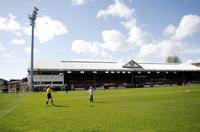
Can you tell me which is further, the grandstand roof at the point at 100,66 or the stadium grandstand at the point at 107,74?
the grandstand roof at the point at 100,66

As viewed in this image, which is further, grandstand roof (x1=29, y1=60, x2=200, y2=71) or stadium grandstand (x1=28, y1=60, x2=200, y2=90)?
grandstand roof (x1=29, y1=60, x2=200, y2=71)

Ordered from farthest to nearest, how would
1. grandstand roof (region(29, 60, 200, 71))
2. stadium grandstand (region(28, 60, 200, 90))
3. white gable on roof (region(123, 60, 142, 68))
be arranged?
1. white gable on roof (region(123, 60, 142, 68))
2. grandstand roof (region(29, 60, 200, 71))
3. stadium grandstand (region(28, 60, 200, 90))

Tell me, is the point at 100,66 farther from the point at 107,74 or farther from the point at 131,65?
the point at 131,65

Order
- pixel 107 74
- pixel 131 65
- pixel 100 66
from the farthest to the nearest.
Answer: pixel 131 65 < pixel 107 74 < pixel 100 66

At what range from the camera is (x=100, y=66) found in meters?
85.6

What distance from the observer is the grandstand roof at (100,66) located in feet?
256

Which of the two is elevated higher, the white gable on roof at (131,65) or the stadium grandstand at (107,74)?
the white gable on roof at (131,65)

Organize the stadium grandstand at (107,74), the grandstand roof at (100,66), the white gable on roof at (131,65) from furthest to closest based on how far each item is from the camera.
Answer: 1. the white gable on roof at (131,65)
2. the grandstand roof at (100,66)
3. the stadium grandstand at (107,74)

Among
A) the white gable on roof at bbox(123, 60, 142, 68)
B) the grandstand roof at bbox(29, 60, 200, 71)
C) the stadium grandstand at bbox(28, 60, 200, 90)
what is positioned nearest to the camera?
the stadium grandstand at bbox(28, 60, 200, 90)

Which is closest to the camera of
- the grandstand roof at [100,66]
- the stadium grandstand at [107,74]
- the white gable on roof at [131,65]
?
the stadium grandstand at [107,74]

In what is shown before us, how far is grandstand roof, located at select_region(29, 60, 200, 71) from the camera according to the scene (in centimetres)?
7809

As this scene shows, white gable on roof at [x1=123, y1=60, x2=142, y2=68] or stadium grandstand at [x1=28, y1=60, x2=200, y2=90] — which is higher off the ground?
white gable on roof at [x1=123, y1=60, x2=142, y2=68]

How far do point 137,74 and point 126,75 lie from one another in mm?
4529

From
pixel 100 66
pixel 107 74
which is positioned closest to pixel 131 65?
pixel 107 74
